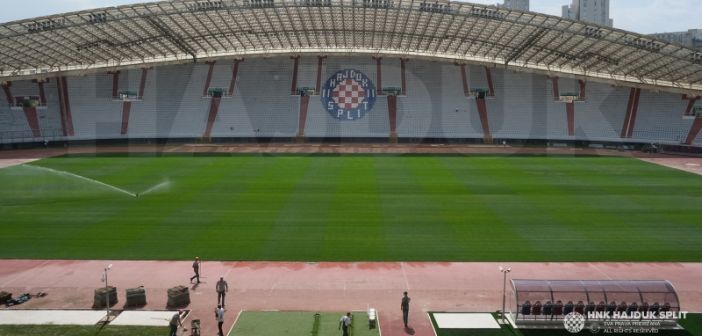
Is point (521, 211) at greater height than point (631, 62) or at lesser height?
lesser

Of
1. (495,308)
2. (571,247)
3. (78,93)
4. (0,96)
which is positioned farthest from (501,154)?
(0,96)

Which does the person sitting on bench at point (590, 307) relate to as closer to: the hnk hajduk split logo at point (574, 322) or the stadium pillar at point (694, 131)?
the hnk hajduk split logo at point (574, 322)

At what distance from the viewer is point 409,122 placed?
1940 inches

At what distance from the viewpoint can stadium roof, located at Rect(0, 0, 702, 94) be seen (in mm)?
37156

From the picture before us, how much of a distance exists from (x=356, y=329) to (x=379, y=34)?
34.1 meters

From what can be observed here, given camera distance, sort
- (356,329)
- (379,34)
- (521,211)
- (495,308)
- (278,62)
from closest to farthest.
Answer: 1. (356,329)
2. (495,308)
3. (521,211)
4. (379,34)
5. (278,62)

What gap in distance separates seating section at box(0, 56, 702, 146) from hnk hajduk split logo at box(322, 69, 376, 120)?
0.57 m

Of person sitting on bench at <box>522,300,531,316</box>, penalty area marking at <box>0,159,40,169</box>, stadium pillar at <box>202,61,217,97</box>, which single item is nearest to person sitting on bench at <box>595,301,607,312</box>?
person sitting on bench at <box>522,300,531,316</box>

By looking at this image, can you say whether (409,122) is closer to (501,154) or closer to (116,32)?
(501,154)

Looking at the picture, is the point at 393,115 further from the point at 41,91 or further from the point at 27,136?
the point at 41,91

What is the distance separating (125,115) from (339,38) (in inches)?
834

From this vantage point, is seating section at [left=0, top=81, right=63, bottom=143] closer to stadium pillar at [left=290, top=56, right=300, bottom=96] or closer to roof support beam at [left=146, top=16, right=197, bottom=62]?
roof support beam at [left=146, top=16, right=197, bottom=62]

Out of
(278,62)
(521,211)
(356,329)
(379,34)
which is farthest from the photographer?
(278,62)

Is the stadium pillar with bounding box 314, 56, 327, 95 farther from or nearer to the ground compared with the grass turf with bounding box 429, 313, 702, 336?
farther from the ground
